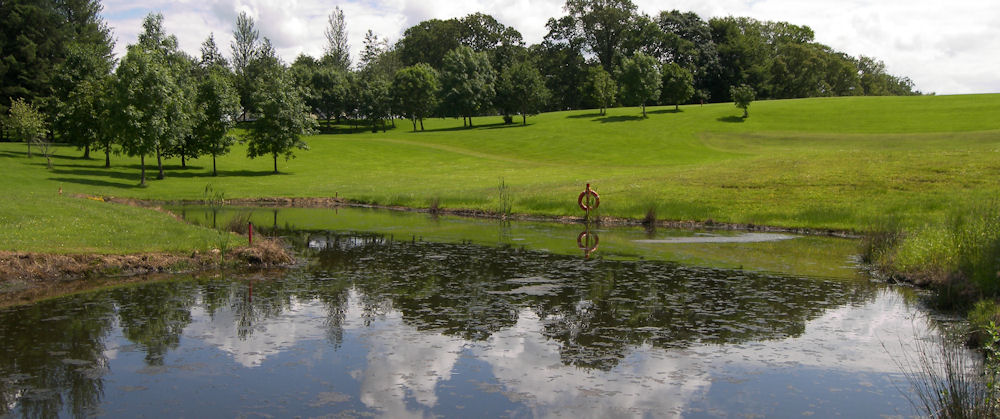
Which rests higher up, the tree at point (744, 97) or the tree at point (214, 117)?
the tree at point (744, 97)

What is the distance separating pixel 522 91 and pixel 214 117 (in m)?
53.5

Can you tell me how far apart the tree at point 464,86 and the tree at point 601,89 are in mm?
15482

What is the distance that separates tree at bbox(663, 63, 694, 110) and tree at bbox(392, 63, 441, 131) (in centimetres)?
3528

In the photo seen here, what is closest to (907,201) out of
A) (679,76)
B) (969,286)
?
(969,286)

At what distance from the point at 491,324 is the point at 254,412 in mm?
6526

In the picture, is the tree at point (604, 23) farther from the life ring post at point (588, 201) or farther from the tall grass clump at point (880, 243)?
the tall grass clump at point (880, 243)

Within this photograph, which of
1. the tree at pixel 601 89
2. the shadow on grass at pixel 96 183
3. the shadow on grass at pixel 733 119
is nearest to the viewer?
the shadow on grass at pixel 96 183

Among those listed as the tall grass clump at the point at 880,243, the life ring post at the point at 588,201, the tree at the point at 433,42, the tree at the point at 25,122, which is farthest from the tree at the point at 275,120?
the tree at the point at 433,42

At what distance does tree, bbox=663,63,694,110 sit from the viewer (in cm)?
10438

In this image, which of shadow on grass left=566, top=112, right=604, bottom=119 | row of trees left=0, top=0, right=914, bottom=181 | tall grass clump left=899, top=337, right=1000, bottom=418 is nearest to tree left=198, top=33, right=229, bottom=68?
row of trees left=0, top=0, right=914, bottom=181

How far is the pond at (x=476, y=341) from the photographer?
452 inches

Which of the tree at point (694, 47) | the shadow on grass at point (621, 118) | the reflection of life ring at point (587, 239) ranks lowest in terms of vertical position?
the reflection of life ring at point (587, 239)

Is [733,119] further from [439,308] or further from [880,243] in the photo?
[439,308]

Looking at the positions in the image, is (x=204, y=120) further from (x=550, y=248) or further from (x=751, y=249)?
(x=751, y=249)
